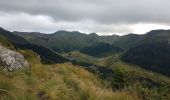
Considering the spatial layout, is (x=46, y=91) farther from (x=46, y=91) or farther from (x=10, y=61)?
(x=10, y=61)

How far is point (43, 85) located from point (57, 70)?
7.99 m

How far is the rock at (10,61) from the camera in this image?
17.6 metres

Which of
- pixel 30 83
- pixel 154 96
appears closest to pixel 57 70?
pixel 30 83

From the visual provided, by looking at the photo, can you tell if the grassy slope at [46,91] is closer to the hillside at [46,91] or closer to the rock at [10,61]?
the hillside at [46,91]

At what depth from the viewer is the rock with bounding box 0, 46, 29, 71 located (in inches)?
691

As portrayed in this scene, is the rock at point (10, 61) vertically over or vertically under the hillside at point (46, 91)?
over

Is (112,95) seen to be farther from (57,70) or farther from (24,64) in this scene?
(57,70)

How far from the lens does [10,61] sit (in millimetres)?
18016

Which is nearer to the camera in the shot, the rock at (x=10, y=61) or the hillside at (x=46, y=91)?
the hillside at (x=46, y=91)

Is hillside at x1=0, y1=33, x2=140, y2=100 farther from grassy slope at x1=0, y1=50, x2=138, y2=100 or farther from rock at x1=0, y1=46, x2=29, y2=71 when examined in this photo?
rock at x1=0, y1=46, x2=29, y2=71

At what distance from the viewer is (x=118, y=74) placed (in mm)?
30906

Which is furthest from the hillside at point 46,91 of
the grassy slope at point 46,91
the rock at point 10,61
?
the rock at point 10,61

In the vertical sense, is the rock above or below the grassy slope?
above

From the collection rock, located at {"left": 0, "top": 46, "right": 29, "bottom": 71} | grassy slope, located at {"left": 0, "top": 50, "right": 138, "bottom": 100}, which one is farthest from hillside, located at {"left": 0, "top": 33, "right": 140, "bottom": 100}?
rock, located at {"left": 0, "top": 46, "right": 29, "bottom": 71}
